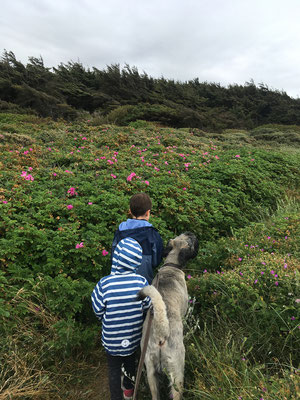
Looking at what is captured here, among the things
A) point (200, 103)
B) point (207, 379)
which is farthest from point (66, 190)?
point (200, 103)

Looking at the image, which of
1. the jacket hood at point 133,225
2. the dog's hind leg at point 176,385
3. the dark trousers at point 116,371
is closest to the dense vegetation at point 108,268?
the dog's hind leg at point 176,385

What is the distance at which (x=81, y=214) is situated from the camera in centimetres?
443

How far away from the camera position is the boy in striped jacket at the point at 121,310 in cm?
223

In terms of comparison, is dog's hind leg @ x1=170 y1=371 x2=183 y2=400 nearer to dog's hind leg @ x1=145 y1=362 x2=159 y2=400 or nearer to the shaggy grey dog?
the shaggy grey dog

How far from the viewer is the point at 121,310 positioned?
7.32 ft

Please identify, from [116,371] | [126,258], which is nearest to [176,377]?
[116,371]

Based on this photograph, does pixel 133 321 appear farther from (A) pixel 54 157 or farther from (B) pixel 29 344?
(A) pixel 54 157

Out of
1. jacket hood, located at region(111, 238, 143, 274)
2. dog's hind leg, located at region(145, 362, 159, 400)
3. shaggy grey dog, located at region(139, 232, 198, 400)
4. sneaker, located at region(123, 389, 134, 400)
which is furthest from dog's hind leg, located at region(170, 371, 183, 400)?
jacket hood, located at region(111, 238, 143, 274)

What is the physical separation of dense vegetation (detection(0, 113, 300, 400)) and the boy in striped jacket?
36 cm

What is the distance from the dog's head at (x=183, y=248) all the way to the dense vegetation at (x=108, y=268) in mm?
495

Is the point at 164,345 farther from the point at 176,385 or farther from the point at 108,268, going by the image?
the point at 108,268

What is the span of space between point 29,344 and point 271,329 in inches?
96.2

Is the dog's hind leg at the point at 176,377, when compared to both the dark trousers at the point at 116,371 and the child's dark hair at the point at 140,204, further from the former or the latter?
the child's dark hair at the point at 140,204

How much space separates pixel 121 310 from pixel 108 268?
1587mm
